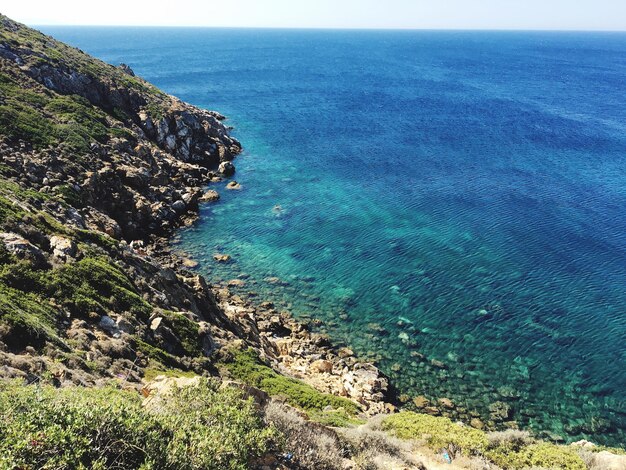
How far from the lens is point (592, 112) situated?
112125mm

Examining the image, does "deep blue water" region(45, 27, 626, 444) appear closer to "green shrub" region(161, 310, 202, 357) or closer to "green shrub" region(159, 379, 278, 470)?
"green shrub" region(161, 310, 202, 357)

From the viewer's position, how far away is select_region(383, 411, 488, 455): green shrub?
2050cm

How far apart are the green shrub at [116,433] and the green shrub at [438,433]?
9.97 metres

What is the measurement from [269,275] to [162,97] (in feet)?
200

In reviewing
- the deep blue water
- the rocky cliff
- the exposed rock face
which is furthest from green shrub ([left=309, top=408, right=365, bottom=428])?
the deep blue water

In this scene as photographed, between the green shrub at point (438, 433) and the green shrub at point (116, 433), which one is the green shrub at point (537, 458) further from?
the green shrub at point (116, 433)

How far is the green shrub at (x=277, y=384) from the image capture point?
26.2 meters

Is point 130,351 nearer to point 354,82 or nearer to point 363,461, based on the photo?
point 363,461

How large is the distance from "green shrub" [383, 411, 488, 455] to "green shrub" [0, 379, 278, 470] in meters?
9.97

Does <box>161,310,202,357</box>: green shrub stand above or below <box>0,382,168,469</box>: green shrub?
below

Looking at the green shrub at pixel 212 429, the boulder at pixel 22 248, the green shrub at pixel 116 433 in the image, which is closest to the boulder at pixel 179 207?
the boulder at pixel 22 248

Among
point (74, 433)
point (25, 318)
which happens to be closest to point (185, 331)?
point (25, 318)

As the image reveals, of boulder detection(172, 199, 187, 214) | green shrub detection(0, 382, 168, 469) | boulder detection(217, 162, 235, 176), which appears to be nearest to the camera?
green shrub detection(0, 382, 168, 469)

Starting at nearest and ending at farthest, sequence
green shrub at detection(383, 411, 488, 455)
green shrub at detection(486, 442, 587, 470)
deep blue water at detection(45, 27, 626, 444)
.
→ green shrub at detection(486, 442, 587, 470) → green shrub at detection(383, 411, 488, 455) → deep blue water at detection(45, 27, 626, 444)
